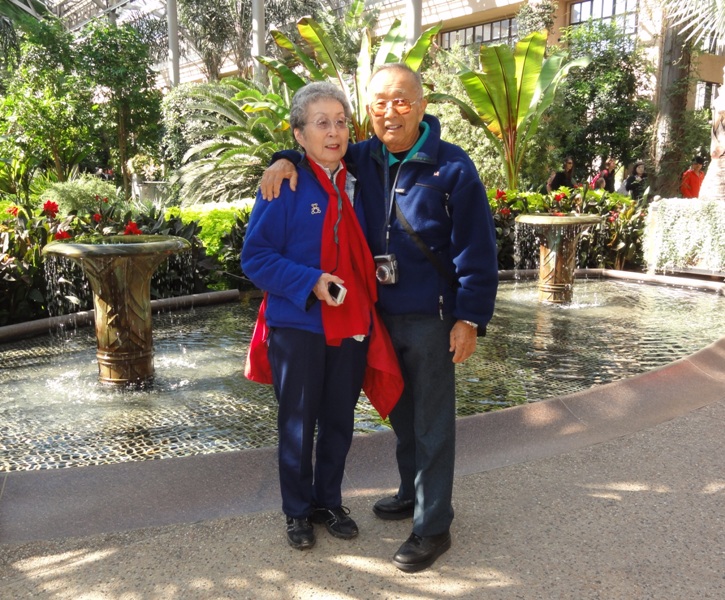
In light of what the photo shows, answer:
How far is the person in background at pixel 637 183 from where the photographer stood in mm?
17578

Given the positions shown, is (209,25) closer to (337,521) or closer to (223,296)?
(223,296)

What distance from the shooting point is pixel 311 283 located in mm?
2447

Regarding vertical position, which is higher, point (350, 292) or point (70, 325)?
point (350, 292)

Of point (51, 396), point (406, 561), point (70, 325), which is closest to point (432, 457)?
point (406, 561)

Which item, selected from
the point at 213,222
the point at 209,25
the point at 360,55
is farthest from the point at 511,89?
the point at 209,25

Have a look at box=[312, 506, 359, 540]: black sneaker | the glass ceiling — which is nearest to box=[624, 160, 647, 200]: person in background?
box=[312, 506, 359, 540]: black sneaker

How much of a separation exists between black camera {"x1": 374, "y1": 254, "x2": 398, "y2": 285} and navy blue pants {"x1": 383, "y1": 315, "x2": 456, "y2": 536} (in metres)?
0.15

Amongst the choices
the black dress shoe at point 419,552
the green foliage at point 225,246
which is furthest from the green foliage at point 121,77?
the black dress shoe at point 419,552

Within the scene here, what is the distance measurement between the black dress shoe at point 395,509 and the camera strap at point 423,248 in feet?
3.13

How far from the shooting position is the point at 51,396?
4.55 metres

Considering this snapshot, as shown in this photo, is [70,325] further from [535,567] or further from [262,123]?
[262,123]

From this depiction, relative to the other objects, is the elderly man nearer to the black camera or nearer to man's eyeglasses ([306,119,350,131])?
the black camera

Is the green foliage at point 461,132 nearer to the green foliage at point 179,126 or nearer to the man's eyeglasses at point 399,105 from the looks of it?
the green foliage at point 179,126

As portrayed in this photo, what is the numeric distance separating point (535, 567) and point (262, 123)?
47.7 feet
